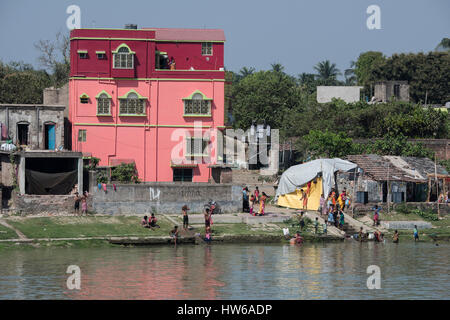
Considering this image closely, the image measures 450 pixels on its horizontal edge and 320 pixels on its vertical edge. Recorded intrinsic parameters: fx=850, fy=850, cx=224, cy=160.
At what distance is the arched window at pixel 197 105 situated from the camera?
5553cm

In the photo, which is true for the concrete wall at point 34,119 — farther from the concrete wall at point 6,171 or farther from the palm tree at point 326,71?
the palm tree at point 326,71

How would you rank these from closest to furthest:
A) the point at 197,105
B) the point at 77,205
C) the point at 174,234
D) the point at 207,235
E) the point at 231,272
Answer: the point at 231,272, the point at 174,234, the point at 207,235, the point at 77,205, the point at 197,105

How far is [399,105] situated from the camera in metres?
64.4

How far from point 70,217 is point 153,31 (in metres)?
16.8

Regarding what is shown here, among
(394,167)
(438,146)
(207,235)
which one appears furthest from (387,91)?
(207,235)

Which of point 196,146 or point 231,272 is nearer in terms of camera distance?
point 231,272

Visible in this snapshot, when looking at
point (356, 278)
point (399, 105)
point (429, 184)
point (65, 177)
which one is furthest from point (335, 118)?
point (356, 278)

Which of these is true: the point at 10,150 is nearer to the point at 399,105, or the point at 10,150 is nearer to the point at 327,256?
the point at 327,256

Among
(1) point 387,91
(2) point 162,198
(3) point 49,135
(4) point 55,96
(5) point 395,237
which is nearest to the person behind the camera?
(5) point 395,237

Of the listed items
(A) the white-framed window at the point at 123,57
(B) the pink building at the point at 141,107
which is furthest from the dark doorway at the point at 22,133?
(A) the white-framed window at the point at 123,57

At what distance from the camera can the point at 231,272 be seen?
34.3 m

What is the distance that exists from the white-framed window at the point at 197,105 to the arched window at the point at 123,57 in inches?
172

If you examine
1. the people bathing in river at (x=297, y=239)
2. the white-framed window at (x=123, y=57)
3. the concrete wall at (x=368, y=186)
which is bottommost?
the people bathing in river at (x=297, y=239)

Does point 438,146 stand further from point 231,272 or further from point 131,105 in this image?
point 231,272
